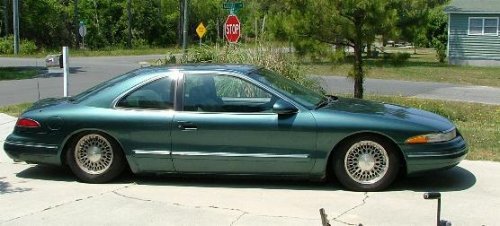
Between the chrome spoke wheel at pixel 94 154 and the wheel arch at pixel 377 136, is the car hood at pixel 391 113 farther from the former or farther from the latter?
the chrome spoke wheel at pixel 94 154

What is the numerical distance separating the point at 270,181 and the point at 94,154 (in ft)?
6.07

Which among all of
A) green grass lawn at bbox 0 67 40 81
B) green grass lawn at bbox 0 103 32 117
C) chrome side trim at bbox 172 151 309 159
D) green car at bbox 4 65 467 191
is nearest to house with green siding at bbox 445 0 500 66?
green grass lawn at bbox 0 67 40 81

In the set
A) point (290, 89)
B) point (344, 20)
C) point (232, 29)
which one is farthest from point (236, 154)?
point (232, 29)

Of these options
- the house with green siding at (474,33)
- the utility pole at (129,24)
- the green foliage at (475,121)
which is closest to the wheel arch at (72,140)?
the green foliage at (475,121)

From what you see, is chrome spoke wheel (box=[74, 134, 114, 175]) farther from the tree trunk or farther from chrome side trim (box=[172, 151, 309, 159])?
the tree trunk

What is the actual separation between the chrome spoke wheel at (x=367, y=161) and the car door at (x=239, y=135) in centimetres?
40

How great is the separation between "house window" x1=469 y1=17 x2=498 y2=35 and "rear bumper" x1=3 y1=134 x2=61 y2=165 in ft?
94.7

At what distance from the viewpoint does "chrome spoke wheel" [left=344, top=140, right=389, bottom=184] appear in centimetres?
632

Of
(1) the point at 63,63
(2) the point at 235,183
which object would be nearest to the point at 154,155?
(2) the point at 235,183

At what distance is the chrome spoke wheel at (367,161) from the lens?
20.7 feet

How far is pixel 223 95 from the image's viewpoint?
22.2 ft

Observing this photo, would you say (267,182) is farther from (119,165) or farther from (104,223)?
(104,223)

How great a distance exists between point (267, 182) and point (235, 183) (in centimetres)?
33

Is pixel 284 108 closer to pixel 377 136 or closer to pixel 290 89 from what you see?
pixel 290 89
